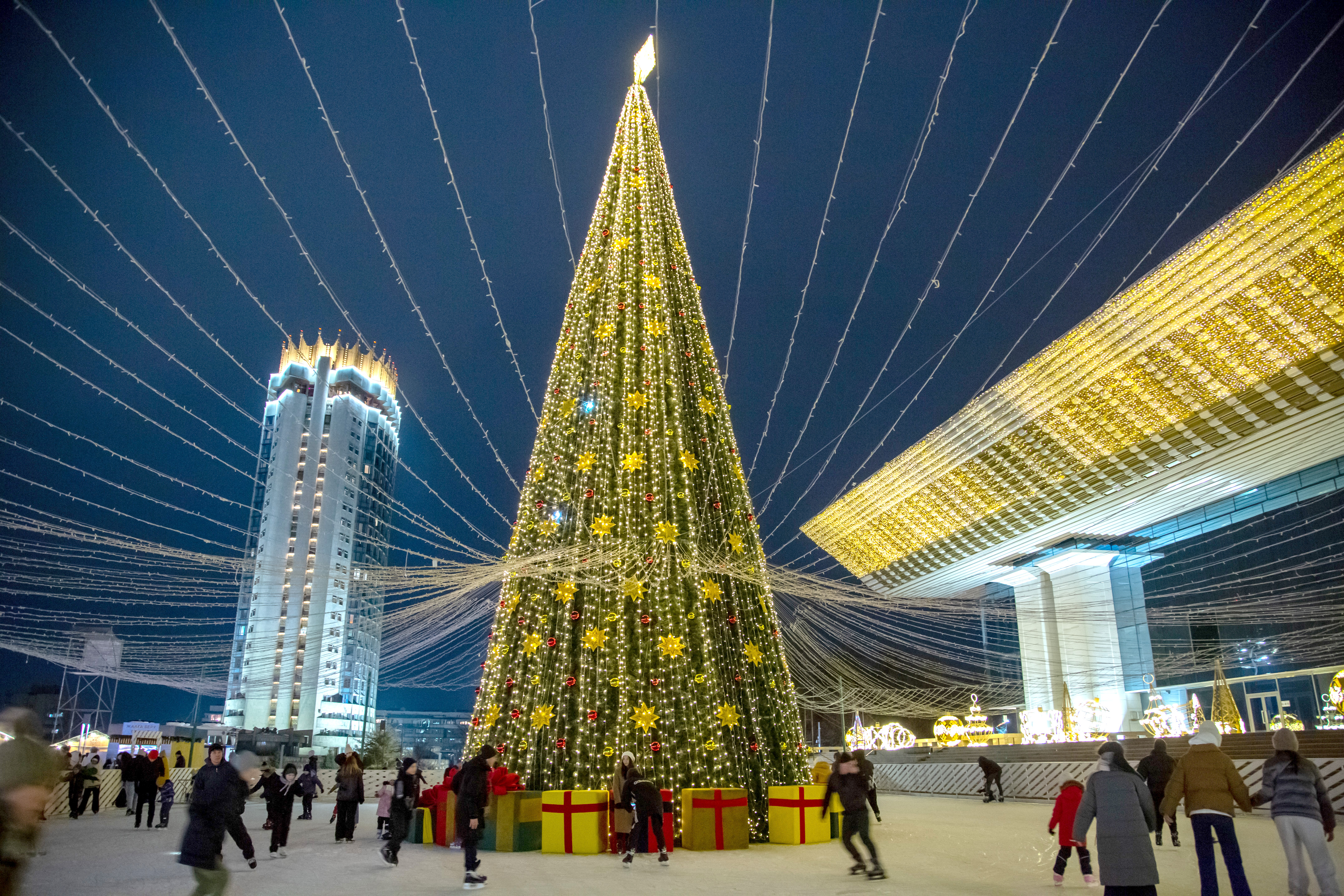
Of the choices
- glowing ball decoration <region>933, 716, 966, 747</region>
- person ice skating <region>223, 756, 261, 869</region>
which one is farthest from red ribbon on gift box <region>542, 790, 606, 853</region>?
glowing ball decoration <region>933, 716, 966, 747</region>

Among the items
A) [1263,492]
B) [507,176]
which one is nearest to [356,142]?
[507,176]

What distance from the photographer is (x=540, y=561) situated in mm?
10430

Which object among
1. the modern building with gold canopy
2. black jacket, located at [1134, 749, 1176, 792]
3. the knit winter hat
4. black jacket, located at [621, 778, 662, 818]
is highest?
the modern building with gold canopy

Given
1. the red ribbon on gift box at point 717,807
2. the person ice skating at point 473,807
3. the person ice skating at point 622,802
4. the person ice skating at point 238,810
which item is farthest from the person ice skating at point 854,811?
the person ice skating at point 238,810

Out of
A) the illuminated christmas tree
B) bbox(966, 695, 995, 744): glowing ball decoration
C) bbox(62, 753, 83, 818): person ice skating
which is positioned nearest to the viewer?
the illuminated christmas tree

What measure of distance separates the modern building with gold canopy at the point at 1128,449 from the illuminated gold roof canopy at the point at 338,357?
52945 mm

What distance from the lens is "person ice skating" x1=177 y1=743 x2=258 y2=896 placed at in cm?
526

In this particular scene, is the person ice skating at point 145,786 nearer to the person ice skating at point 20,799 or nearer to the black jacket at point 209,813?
the black jacket at point 209,813

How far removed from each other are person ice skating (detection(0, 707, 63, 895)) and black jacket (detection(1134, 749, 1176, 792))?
9.67 meters

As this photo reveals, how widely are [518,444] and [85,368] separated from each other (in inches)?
1379

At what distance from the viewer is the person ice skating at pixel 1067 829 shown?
287 inches

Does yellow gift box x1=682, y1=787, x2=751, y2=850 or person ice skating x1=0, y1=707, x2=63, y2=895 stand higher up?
person ice skating x1=0, y1=707, x2=63, y2=895

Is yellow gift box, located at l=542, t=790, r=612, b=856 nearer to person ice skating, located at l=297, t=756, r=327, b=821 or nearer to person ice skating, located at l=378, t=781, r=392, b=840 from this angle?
person ice skating, located at l=378, t=781, r=392, b=840

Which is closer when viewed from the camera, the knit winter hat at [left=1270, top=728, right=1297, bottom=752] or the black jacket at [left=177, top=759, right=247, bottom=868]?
the black jacket at [left=177, top=759, right=247, bottom=868]
